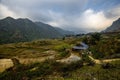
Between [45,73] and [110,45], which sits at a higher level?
[110,45]

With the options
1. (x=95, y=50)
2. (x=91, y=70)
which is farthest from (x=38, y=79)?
(x=95, y=50)

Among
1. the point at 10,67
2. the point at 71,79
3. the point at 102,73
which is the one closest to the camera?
the point at 71,79

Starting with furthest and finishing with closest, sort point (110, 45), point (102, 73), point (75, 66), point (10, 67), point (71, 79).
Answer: point (110, 45) < point (10, 67) < point (75, 66) < point (102, 73) < point (71, 79)

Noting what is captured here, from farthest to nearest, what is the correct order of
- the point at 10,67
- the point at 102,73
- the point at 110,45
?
the point at 110,45
the point at 10,67
the point at 102,73

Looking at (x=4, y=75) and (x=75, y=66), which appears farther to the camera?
(x=75, y=66)

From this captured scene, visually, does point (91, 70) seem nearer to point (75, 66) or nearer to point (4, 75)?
point (75, 66)

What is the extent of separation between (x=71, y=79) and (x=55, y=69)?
15.0ft

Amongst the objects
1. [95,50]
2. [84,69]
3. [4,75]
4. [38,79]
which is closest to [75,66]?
[84,69]

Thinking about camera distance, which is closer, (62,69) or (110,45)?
(62,69)

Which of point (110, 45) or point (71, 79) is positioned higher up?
point (110, 45)

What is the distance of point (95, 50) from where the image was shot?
35.7 meters

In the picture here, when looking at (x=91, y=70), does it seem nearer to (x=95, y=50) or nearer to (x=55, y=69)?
(x=55, y=69)

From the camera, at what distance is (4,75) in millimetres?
21547

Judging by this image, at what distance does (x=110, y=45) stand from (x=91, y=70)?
14.6m
